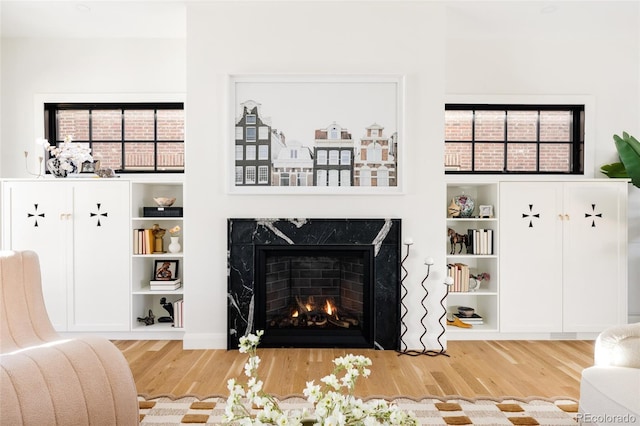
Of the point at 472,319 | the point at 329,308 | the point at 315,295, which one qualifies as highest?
the point at 315,295

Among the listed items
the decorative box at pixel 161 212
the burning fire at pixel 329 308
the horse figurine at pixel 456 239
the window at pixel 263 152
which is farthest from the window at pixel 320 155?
the horse figurine at pixel 456 239

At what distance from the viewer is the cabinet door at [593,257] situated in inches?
152

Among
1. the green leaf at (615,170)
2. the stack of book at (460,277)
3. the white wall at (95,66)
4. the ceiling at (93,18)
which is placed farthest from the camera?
the white wall at (95,66)

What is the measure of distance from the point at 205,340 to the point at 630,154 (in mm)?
3927

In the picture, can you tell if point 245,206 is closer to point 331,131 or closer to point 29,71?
point 331,131

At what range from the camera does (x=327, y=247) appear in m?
3.62

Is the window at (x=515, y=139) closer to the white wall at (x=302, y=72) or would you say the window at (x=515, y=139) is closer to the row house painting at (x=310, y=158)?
the white wall at (x=302, y=72)

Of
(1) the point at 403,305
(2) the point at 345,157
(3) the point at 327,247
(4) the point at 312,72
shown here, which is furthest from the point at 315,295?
(4) the point at 312,72

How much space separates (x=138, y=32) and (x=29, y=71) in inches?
44.9

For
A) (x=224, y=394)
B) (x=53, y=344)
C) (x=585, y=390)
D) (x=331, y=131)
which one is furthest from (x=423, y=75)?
(x=53, y=344)

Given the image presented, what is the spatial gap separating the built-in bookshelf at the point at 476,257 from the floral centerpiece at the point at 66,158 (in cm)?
324

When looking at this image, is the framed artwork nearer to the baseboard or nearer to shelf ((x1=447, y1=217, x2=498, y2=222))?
shelf ((x1=447, y1=217, x2=498, y2=222))

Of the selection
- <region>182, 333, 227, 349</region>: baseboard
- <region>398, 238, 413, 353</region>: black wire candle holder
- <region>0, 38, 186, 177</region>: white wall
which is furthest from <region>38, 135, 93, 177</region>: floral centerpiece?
<region>398, 238, 413, 353</region>: black wire candle holder

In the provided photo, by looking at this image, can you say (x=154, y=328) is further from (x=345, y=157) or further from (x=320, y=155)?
(x=345, y=157)
